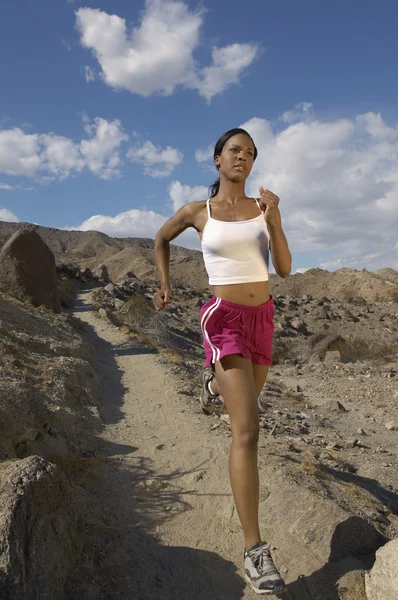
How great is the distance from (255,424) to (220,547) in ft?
3.29

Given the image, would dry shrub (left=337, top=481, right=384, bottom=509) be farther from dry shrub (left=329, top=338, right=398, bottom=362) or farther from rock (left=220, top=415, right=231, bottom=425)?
dry shrub (left=329, top=338, right=398, bottom=362)

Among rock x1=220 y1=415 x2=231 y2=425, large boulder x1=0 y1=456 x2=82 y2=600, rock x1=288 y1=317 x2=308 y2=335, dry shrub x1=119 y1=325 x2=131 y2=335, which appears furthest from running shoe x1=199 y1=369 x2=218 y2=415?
rock x1=288 y1=317 x2=308 y2=335

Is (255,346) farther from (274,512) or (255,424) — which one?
(274,512)

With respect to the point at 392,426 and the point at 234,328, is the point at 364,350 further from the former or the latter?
the point at 234,328

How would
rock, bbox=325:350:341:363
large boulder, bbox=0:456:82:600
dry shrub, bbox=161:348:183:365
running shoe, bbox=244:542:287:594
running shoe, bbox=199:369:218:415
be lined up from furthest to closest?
rock, bbox=325:350:341:363 → dry shrub, bbox=161:348:183:365 → running shoe, bbox=199:369:218:415 → running shoe, bbox=244:542:287:594 → large boulder, bbox=0:456:82:600

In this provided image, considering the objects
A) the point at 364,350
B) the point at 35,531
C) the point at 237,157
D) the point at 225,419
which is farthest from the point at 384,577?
the point at 364,350

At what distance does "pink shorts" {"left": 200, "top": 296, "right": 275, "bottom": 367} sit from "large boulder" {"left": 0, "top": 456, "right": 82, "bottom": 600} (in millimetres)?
912

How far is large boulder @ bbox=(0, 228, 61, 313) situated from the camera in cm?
1148

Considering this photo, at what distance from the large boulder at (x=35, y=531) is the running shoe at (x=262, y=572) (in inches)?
31.2

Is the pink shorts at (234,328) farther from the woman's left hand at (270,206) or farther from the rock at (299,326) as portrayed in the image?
the rock at (299,326)

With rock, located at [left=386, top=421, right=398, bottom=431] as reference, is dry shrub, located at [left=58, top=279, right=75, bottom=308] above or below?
above

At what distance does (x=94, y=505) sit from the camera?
10.1 feet

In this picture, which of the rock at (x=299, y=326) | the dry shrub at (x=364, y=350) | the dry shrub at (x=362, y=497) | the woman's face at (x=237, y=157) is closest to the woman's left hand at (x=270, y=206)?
the woman's face at (x=237, y=157)

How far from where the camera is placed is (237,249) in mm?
2428
